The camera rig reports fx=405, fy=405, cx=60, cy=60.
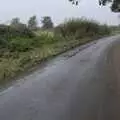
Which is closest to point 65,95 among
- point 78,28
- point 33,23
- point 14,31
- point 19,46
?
point 19,46

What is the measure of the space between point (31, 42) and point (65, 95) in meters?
15.0

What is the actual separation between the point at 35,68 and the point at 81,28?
22436 millimetres

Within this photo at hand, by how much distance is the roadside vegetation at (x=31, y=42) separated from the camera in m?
15.9

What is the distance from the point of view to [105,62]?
16.5m

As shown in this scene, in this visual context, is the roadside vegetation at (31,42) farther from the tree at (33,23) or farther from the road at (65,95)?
the tree at (33,23)

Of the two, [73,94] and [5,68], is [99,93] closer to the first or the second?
[73,94]

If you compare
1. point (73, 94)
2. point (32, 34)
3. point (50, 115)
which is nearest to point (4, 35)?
point (32, 34)

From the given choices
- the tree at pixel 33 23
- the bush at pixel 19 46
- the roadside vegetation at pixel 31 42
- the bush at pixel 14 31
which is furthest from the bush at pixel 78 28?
the bush at pixel 19 46

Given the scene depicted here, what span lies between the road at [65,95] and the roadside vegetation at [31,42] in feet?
4.44

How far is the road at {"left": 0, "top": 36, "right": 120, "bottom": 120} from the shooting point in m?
Result: 7.98

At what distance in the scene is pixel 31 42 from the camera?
24.5 metres

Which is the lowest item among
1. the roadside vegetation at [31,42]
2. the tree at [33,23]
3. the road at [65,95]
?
the tree at [33,23]

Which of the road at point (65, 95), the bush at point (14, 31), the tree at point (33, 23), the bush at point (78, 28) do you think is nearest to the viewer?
the road at point (65, 95)

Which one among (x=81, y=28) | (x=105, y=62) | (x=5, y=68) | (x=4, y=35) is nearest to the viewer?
(x=5, y=68)
